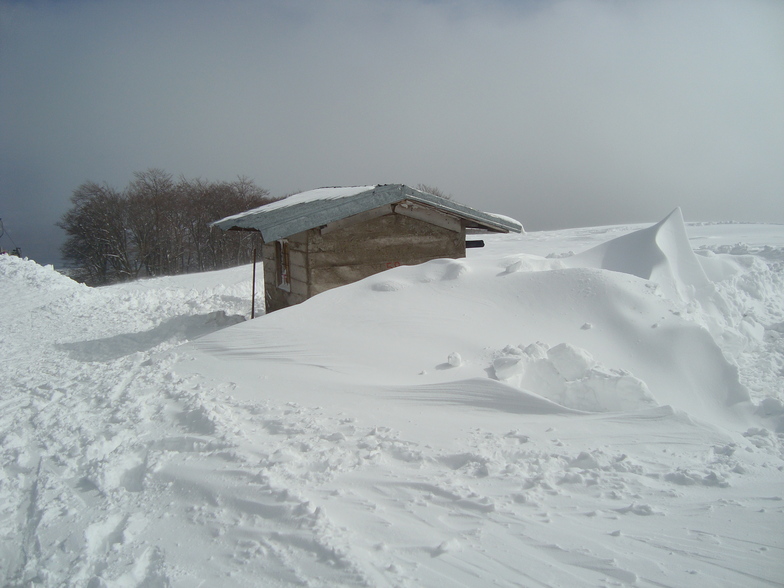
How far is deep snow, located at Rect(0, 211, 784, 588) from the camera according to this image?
252 centimetres

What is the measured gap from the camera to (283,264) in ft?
37.0

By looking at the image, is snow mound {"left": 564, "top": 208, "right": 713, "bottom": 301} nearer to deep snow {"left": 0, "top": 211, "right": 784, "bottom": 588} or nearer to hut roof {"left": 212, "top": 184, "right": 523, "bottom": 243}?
deep snow {"left": 0, "top": 211, "right": 784, "bottom": 588}

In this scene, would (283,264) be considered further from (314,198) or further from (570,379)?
(570,379)

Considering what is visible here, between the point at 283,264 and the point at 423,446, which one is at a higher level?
the point at 283,264

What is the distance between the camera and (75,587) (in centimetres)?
259

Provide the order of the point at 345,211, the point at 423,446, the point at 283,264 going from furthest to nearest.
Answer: the point at 283,264, the point at 345,211, the point at 423,446

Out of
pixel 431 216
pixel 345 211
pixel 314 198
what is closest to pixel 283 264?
pixel 314 198

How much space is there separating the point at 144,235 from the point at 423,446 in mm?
35007

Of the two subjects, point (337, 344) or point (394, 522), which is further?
point (337, 344)

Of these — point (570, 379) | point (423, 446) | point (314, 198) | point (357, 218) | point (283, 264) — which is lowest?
point (423, 446)

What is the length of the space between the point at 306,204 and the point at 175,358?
4239 millimetres

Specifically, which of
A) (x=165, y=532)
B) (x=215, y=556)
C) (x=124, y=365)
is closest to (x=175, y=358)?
(x=124, y=365)

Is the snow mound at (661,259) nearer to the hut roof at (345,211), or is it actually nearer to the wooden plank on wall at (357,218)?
the hut roof at (345,211)

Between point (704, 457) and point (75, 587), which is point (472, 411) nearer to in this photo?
point (704, 457)
